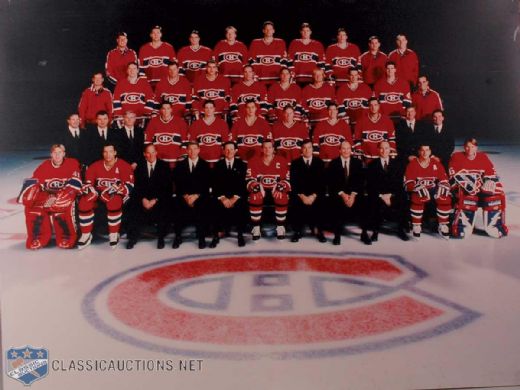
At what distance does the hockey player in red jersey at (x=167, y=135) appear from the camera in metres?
3.84

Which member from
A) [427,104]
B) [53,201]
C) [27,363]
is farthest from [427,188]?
[27,363]

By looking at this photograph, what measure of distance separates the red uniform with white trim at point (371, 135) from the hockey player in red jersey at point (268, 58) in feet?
3.00

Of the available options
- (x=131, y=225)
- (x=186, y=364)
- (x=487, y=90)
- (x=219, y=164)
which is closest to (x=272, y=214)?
(x=219, y=164)

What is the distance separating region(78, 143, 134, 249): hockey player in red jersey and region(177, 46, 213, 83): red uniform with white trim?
46.1 inches

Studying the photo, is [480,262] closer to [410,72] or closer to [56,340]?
[410,72]

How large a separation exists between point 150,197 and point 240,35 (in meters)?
2.12

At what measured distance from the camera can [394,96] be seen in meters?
4.21

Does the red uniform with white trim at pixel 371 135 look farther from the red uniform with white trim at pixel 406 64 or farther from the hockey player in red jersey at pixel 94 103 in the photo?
the hockey player in red jersey at pixel 94 103

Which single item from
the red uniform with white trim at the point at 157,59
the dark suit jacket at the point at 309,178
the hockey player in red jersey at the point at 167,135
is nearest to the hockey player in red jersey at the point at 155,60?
the red uniform with white trim at the point at 157,59

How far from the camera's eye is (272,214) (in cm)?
404

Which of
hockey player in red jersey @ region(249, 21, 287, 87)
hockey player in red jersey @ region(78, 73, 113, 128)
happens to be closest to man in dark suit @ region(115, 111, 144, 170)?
hockey player in red jersey @ region(78, 73, 113, 128)

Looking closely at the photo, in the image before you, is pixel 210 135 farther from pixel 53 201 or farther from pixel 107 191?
pixel 53 201

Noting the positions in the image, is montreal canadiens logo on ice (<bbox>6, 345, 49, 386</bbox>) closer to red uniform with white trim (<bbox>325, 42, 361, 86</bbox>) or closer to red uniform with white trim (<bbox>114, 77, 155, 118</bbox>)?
red uniform with white trim (<bbox>114, 77, 155, 118</bbox>)

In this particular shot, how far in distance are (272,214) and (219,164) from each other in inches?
26.6
